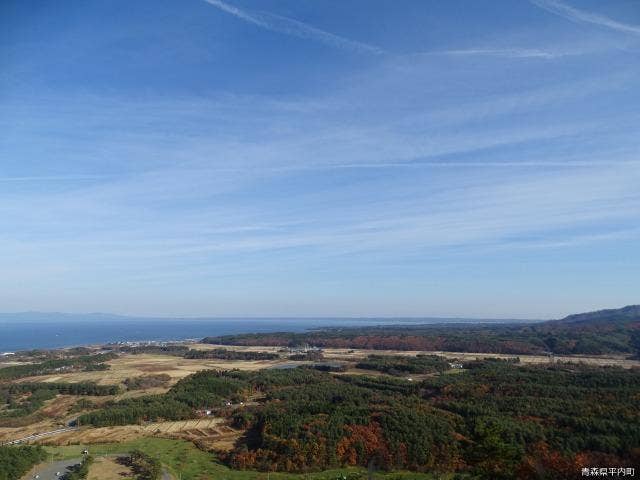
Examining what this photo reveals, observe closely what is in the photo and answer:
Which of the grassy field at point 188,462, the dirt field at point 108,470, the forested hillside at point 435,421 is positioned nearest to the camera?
the forested hillside at point 435,421

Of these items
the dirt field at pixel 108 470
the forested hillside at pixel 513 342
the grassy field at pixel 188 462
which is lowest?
the grassy field at pixel 188 462

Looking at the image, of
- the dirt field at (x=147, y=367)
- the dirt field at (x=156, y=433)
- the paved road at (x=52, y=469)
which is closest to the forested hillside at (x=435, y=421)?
the dirt field at (x=156, y=433)

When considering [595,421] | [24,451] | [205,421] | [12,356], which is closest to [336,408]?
[205,421]

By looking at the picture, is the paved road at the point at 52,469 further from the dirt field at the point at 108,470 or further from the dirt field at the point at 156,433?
the dirt field at the point at 156,433

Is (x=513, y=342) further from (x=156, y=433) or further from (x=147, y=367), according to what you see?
(x=156, y=433)

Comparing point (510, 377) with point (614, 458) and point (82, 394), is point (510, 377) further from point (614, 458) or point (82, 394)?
point (82, 394)

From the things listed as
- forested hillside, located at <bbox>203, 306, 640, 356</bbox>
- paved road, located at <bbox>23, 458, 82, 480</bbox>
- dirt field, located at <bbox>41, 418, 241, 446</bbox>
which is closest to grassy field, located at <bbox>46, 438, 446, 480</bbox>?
paved road, located at <bbox>23, 458, 82, 480</bbox>

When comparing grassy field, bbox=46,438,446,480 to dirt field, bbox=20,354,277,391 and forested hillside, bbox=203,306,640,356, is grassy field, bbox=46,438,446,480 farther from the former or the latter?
forested hillside, bbox=203,306,640,356
